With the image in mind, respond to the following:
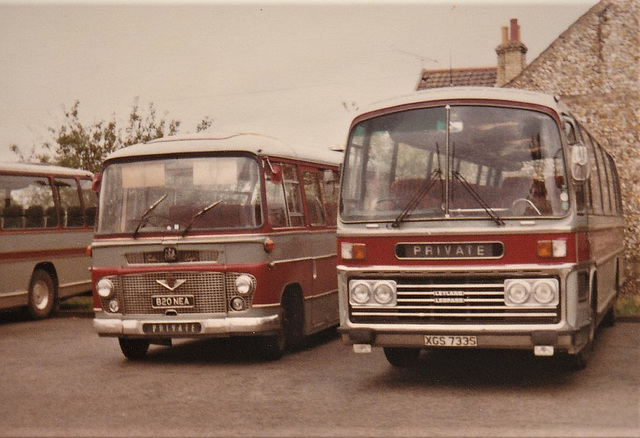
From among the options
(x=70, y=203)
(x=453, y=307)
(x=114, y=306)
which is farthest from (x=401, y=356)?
(x=70, y=203)

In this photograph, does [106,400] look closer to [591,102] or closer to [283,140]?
[283,140]

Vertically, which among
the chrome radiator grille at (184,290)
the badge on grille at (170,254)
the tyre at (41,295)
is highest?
the badge on grille at (170,254)

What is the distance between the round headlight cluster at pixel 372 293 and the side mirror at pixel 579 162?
200 centimetres

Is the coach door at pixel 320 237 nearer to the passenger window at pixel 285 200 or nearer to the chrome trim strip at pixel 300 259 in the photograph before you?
the chrome trim strip at pixel 300 259

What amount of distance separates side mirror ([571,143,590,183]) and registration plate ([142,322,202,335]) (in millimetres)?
4644

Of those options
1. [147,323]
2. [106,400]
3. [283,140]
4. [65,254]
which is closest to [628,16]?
[283,140]

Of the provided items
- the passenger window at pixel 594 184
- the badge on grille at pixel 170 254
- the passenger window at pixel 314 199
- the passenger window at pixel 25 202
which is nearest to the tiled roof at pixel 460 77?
the passenger window at pixel 25 202

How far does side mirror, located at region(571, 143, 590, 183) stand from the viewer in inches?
365

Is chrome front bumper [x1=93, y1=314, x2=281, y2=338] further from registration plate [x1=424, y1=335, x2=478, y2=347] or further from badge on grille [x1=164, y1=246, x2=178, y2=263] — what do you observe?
registration plate [x1=424, y1=335, x2=478, y2=347]

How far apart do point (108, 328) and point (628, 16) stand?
15.1 metres

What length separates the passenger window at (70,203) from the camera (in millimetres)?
19766

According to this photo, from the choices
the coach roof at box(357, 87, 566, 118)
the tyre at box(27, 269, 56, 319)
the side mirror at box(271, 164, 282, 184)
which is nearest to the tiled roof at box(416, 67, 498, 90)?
the tyre at box(27, 269, 56, 319)

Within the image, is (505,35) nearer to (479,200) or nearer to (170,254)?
(170,254)

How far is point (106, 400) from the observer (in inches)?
374
